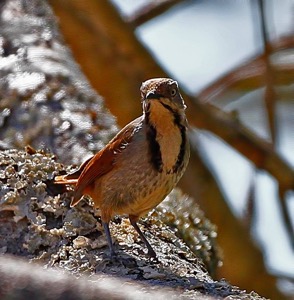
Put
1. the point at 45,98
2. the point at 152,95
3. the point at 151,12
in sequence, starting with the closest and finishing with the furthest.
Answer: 1. the point at 152,95
2. the point at 45,98
3. the point at 151,12

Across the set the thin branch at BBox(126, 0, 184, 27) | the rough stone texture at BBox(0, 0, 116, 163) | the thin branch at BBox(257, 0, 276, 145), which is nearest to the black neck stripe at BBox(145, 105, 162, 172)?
the rough stone texture at BBox(0, 0, 116, 163)

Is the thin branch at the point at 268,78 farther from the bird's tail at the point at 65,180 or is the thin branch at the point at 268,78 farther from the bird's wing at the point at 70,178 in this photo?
the bird's tail at the point at 65,180

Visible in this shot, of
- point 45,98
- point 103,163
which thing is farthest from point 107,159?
point 45,98

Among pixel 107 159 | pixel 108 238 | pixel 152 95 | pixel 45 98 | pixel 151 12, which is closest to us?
pixel 108 238

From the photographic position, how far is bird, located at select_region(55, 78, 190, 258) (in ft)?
8.56

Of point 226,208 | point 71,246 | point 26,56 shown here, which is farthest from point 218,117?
point 71,246

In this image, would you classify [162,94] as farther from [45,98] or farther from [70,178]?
[45,98]

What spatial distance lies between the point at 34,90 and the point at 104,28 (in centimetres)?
99

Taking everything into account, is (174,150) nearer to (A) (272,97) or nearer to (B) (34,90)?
(B) (34,90)

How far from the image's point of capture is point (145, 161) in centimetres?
262

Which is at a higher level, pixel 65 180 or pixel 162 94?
pixel 162 94

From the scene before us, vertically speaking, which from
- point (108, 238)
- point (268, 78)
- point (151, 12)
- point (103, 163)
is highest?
point (151, 12)

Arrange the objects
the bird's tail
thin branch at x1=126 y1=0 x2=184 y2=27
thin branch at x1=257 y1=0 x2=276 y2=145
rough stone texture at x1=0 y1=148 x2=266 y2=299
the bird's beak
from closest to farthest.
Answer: rough stone texture at x1=0 y1=148 x2=266 y2=299 < the bird's beak < the bird's tail < thin branch at x1=257 y1=0 x2=276 y2=145 < thin branch at x1=126 y1=0 x2=184 y2=27

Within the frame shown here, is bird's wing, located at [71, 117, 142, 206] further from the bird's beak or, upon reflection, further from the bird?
the bird's beak
